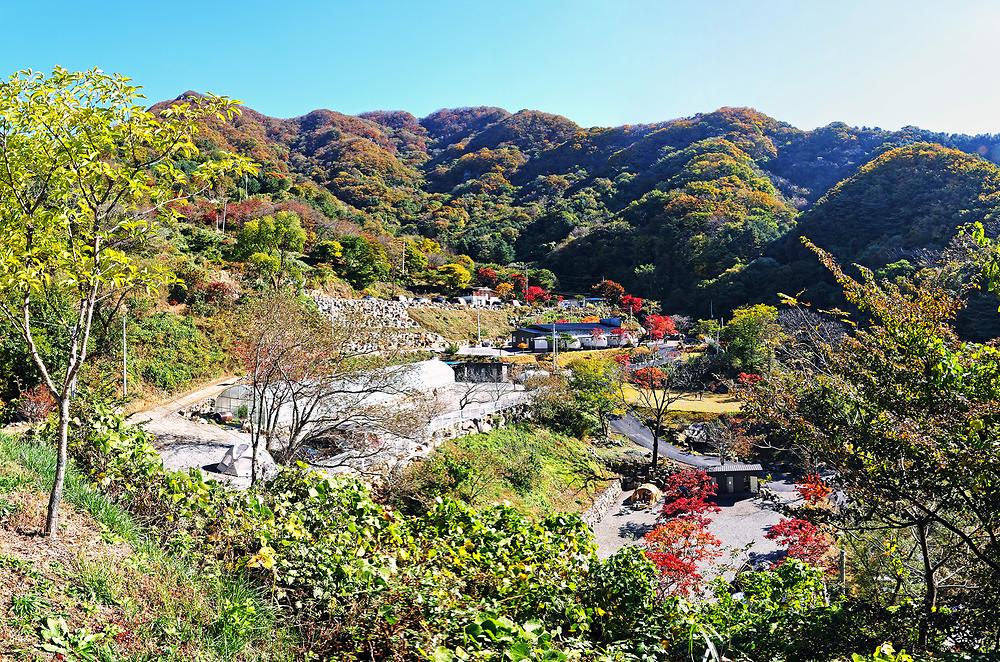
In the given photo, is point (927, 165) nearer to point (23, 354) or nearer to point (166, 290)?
point (166, 290)

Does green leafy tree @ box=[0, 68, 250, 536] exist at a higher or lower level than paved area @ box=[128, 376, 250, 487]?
higher

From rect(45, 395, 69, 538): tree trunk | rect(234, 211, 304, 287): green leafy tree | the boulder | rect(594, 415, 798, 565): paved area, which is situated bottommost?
rect(594, 415, 798, 565): paved area

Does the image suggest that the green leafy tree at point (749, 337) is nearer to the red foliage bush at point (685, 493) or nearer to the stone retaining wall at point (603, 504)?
the stone retaining wall at point (603, 504)

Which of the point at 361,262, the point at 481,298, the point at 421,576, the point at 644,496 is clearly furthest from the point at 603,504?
the point at 481,298

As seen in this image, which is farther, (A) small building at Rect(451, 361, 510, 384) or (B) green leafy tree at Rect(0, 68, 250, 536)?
(A) small building at Rect(451, 361, 510, 384)

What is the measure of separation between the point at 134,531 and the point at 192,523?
363mm

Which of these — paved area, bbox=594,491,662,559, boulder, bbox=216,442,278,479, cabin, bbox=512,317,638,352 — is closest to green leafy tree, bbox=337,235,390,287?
cabin, bbox=512,317,638,352

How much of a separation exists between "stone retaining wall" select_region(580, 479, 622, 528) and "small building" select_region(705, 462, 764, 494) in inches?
103

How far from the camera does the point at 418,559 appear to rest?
3.56 m

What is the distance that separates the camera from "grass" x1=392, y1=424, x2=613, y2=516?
12273 millimetres

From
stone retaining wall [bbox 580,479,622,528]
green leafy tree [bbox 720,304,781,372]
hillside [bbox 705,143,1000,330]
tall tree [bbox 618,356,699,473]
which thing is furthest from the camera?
hillside [bbox 705,143,1000,330]

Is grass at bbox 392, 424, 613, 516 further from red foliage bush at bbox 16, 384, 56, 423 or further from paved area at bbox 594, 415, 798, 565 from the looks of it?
red foliage bush at bbox 16, 384, 56, 423

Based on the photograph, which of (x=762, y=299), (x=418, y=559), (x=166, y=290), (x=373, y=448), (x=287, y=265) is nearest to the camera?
(x=418, y=559)

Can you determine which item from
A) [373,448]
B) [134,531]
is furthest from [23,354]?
[134,531]
